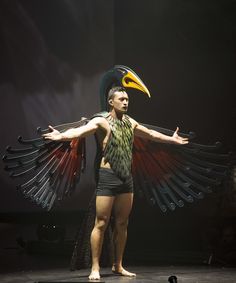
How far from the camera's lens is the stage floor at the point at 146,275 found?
3988 millimetres

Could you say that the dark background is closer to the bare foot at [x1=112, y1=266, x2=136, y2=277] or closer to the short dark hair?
the bare foot at [x1=112, y1=266, x2=136, y2=277]

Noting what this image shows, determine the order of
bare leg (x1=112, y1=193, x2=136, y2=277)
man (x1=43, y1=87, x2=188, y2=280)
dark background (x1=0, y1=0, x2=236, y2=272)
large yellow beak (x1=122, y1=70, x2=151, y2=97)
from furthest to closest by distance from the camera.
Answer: dark background (x1=0, y1=0, x2=236, y2=272) < large yellow beak (x1=122, y1=70, x2=151, y2=97) < bare leg (x1=112, y1=193, x2=136, y2=277) < man (x1=43, y1=87, x2=188, y2=280)

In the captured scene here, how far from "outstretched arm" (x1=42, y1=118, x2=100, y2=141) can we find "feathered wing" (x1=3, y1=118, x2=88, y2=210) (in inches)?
9.2

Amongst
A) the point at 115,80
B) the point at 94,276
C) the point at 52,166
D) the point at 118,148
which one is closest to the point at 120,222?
the point at 94,276

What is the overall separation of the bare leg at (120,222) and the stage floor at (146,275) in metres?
0.09

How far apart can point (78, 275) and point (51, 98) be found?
1729 millimetres

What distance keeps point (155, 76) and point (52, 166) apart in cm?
171

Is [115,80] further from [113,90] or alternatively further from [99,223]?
[99,223]

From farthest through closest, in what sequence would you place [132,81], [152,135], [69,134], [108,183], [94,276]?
[132,81] < [152,135] < [108,183] < [94,276] < [69,134]

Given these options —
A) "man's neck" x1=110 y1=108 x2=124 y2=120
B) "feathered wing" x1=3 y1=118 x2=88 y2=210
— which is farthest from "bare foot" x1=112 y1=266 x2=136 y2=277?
"man's neck" x1=110 y1=108 x2=124 y2=120

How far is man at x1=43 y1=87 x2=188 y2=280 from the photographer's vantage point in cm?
404

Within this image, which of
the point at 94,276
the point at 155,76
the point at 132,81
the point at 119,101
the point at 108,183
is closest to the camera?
the point at 94,276

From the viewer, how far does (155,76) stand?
17.7 feet

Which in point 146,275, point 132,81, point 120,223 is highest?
point 132,81
